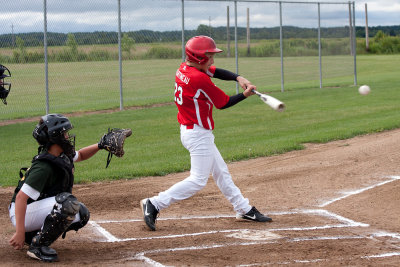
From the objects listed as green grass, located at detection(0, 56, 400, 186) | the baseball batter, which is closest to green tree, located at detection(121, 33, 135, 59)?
green grass, located at detection(0, 56, 400, 186)

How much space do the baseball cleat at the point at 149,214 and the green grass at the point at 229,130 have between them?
114 inches

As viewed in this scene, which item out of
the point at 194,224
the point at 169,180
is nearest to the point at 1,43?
the point at 169,180

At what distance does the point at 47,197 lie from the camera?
5.31m

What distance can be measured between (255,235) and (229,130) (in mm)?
8106

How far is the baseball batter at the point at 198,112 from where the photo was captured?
6.08 m

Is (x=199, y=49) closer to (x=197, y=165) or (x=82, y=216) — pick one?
(x=197, y=165)

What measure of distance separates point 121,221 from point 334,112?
37.3 ft

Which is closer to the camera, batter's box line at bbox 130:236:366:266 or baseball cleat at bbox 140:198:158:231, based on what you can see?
batter's box line at bbox 130:236:366:266

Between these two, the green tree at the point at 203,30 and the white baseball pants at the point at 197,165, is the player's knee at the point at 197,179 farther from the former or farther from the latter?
the green tree at the point at 203,30

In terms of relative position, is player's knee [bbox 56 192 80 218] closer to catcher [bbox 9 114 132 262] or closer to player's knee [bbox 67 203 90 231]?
catcher [bbox 9 114 132 262]

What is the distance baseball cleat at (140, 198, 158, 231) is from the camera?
6.22 metres

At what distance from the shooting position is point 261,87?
76.8ft

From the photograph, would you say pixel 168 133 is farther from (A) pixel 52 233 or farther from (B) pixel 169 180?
(A) pixel 52 233

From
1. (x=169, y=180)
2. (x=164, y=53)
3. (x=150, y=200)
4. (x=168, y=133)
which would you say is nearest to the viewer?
(x=150, y=200)
